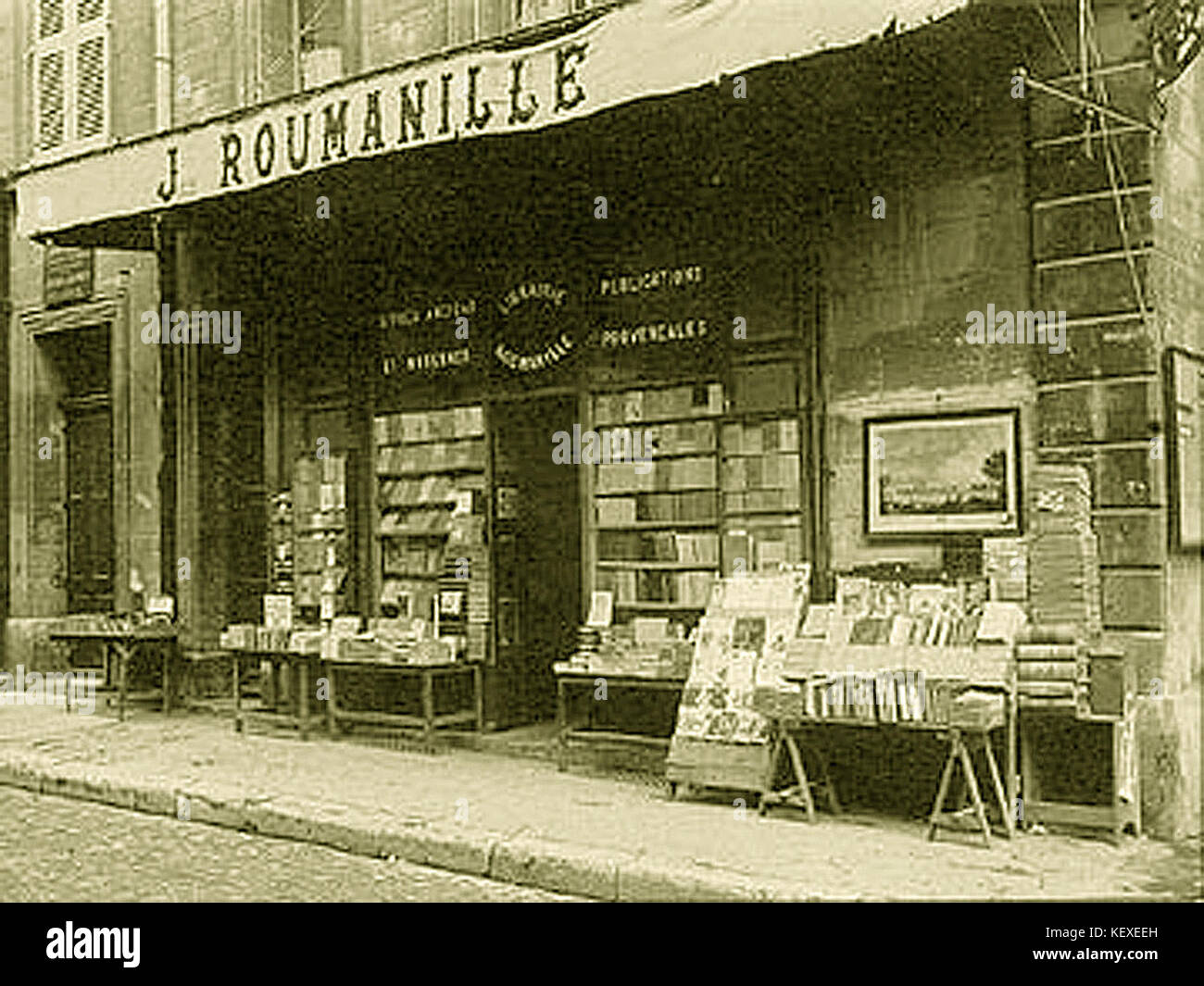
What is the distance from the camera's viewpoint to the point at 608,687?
8.88 metres

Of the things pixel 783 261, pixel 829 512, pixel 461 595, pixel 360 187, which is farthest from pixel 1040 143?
pixel 461 595

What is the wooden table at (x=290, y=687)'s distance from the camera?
9906 mm

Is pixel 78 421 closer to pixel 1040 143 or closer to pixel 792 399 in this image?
pixel 792 399

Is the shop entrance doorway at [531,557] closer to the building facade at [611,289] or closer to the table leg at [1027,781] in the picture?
the building facade at [611,289]

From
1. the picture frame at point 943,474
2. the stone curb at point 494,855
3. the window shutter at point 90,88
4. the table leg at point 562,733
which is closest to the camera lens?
the stone curb at point 494,855

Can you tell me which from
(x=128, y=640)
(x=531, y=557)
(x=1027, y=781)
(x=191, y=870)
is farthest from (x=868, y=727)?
(x=128, y=640)

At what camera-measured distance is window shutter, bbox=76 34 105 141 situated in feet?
42.0

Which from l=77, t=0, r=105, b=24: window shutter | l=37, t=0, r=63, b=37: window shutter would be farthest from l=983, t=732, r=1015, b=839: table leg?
l=37, t=0, r=63, b=37: window shutter

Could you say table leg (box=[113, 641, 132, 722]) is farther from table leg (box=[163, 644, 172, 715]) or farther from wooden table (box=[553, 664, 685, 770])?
wooden table (box=[553, 664, 685, 770])

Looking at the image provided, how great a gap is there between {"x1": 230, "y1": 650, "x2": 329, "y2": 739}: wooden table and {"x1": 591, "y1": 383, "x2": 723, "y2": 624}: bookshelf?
2286 mm

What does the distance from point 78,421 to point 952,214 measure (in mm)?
9014

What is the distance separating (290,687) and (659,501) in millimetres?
3250
